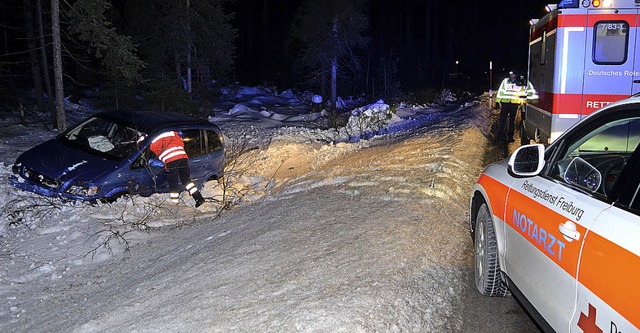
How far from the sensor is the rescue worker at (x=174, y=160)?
28.0 ft

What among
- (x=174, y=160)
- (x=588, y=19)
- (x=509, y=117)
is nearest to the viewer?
(x=588, y=19)

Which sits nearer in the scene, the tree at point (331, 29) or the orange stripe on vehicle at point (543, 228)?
the orange stripe on vehicle at point (543, 228)

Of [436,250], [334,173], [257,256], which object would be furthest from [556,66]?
[257,256]

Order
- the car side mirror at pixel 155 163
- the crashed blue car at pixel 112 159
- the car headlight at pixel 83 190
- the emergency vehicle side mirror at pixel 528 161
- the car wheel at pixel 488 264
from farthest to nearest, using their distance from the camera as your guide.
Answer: the car side mirror at pixel 155 163
the crashed blue car at pixel 112 159
the car headlight at pixel 83 190
the car wheel at pixel 488 264
the emergency vehicle side mirror at pixel 528 161

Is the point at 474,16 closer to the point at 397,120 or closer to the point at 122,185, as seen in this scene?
the point at 397,120

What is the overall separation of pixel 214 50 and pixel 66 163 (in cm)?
2003

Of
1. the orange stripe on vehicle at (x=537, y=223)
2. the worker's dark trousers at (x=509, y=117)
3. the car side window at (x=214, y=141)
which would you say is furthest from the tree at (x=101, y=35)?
the orange stripe on vehicle at (x=537, y=223)

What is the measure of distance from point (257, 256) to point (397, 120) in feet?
52.1

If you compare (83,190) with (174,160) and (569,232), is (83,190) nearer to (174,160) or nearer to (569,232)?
(174,160)

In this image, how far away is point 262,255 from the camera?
17.9ft

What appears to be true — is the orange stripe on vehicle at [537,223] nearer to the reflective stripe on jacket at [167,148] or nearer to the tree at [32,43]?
the reflective stripe on jacket at [167,148]

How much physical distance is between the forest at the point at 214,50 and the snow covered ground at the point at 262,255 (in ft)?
21.7

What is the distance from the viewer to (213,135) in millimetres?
10070

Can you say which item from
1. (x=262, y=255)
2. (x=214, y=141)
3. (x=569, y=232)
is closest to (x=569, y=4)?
(x=262, y=255)
